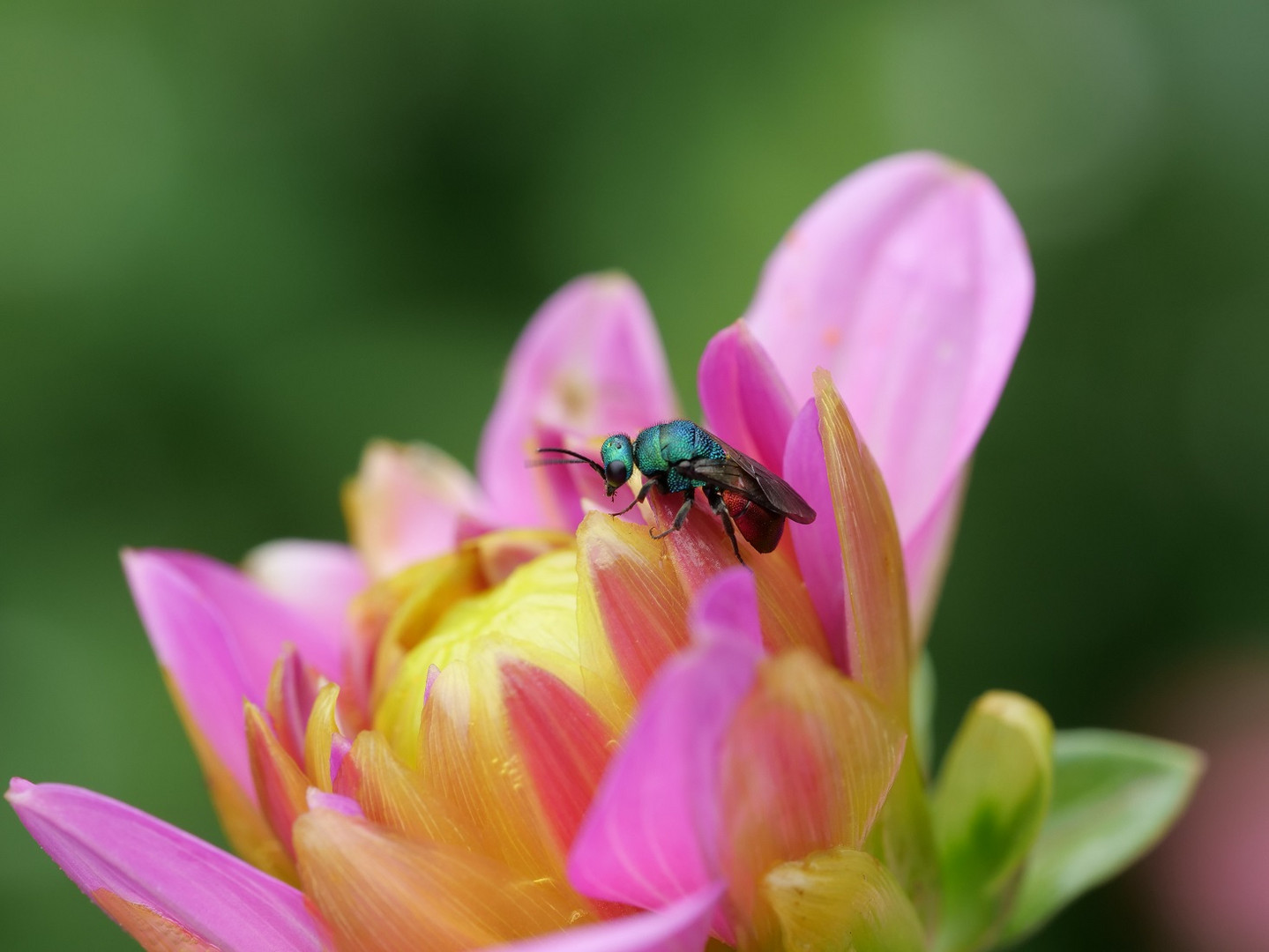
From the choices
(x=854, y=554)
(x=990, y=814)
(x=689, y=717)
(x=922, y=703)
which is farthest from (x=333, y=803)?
(x=922, y=703)

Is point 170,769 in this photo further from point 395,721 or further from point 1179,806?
point 1179,806

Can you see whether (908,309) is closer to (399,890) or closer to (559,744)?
(559,744)

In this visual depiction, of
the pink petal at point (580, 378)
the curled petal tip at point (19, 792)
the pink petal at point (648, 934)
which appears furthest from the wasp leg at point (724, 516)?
the curled petal tip at point (19, 792)

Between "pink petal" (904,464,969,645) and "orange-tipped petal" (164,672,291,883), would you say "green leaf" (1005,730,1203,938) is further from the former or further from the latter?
"orange-tipped petal" (164,672,291,883)

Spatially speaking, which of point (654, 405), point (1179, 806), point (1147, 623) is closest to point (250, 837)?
point (654, 405)

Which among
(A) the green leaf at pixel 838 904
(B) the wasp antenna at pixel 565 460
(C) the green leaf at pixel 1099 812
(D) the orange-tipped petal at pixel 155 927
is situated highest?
(B) the wasp antenna at pixel 565 460

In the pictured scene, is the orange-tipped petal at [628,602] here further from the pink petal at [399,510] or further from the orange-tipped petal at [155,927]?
the pink petal at [399,510]
